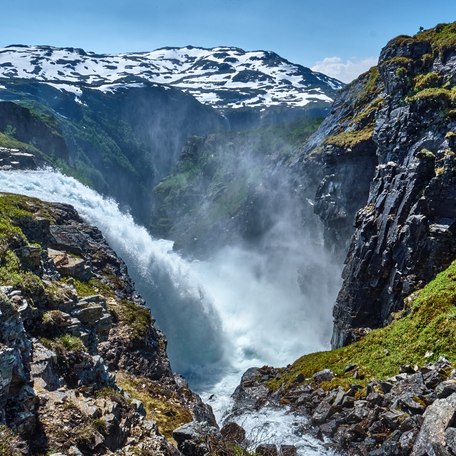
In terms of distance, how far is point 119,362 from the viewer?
32094 mm

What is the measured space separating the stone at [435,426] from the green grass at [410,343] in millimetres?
10005

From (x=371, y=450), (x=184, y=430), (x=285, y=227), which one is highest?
(x=285, y=227)

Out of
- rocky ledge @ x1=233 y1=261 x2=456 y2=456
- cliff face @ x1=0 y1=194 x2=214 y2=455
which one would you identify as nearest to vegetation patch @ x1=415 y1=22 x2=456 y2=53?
rocky ledge @ x1=233 y1=261 x2=456 y2=456

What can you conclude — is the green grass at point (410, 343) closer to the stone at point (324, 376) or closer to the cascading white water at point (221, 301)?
the stone at point (324, 376)

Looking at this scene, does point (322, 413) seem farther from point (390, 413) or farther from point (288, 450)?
point (390, 413)

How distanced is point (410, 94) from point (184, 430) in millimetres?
68507

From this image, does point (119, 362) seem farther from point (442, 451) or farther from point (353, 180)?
point (353, 180)

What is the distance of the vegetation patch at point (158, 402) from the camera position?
2292cm

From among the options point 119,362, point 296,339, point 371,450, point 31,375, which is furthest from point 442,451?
point 296,339

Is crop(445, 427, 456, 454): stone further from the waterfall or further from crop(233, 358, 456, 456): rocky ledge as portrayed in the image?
the waterfall

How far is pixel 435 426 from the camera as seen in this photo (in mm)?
19828

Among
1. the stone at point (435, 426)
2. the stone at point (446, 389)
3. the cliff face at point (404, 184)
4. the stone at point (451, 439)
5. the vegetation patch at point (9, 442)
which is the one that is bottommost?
the stone at point (451, 439)

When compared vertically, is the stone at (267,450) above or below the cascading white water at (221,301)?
below

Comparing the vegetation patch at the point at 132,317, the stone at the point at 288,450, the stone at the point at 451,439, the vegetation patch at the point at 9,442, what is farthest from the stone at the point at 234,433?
the vegetation patch at the point at 9,442
